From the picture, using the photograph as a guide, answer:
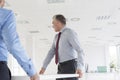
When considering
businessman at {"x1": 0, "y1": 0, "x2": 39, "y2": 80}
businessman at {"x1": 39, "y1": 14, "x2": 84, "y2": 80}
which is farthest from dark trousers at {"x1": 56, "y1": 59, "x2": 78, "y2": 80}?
businessman at {"x1": 0, "y1": 0, "x2": 39, "y2": 80}

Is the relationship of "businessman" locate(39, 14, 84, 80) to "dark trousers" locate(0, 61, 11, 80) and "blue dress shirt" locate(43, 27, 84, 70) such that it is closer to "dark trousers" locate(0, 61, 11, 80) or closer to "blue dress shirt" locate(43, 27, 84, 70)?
"blue dress shirt" locate(43, 27, 84, 70)

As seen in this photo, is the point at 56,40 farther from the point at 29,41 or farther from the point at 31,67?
the point at 29,41

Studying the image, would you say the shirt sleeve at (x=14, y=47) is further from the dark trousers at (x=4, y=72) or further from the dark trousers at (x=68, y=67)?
the dark trousers at (x=68, y=67)

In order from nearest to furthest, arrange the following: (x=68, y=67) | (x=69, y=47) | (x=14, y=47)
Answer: (x=14, y=47) → (x=68, y=67) → (x=69, y=47)

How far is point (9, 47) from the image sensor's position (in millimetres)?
1648

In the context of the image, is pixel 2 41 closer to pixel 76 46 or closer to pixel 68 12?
pixel 76 46

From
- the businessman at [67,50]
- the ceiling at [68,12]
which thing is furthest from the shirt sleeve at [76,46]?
the ceiling at [68,12]

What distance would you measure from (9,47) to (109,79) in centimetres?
812

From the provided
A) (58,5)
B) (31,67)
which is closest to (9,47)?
(31,67)

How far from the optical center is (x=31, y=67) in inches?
65.3

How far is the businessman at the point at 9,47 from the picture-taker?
5.40 ft

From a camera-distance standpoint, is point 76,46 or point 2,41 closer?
point 2,41

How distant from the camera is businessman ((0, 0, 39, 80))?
5.40ft

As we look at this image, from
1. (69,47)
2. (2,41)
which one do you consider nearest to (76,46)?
(69,47)
